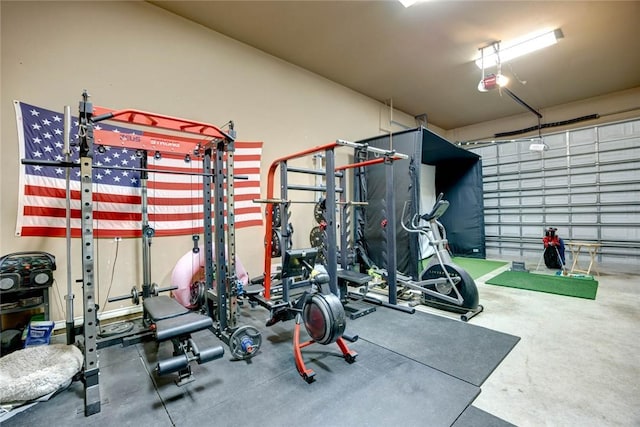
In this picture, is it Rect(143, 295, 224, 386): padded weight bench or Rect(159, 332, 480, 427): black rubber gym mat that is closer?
Rect(159, 332, 480, 427): black rubber gym mat

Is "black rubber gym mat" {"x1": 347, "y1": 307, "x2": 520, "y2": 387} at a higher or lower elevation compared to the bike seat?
lower

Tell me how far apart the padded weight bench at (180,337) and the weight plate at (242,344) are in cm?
27

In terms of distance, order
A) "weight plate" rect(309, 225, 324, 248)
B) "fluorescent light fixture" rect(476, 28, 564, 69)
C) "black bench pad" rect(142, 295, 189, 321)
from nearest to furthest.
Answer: "black bench pad" rect(142, 295, 189, 321) < "weight plate" rect(309, 225, 324, 248) < "fluorescent light fixture" rect(476, 28, 564, 69)

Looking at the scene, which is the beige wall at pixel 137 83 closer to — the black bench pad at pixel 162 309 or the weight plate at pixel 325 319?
the black bench pad at pixel 162 309

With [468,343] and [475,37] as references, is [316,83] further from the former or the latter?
[468,343]

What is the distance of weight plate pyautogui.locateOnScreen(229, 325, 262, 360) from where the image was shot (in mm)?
2270

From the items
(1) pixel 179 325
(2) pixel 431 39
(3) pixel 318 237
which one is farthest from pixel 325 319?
(2) pixel 431 39

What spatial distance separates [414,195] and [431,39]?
2.34 meters

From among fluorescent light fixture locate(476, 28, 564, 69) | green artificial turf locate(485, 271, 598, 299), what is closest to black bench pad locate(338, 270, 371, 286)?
green artificial turf locate(485, 271, 598, 299)

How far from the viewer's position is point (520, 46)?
4277 mm

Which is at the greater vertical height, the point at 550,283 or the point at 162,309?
the point at 162,309

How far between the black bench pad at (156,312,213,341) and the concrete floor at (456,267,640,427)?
6.51 ft

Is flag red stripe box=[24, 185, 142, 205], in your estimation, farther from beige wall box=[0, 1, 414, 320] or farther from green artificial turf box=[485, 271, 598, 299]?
green artificial turf box=[485, 271, 598, 299]

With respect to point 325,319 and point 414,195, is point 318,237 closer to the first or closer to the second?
point 414,195
